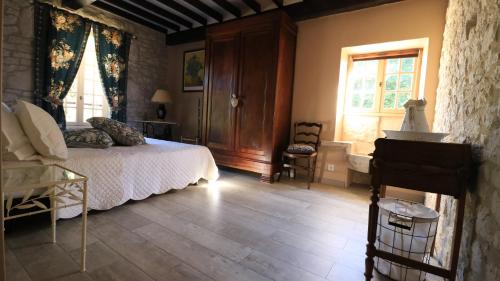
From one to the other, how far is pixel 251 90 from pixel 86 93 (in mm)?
2864

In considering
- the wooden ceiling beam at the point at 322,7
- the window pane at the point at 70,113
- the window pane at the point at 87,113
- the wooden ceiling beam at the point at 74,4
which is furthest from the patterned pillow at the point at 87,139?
the wooden ceiling beam at the point at 322,7

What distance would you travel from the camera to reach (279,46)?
3.44 metres

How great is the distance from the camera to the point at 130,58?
4.82m

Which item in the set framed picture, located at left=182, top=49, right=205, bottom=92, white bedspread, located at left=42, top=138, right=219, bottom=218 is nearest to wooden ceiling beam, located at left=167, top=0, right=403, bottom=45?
framed picture, located at left=182, top=49, right=205, bottom=92

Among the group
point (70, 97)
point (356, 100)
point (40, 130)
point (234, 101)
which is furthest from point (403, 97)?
point (70, 97)

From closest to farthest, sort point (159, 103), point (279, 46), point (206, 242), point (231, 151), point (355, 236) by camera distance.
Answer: point (206, 242), point (355, 236), point (279, 46), point (231, 151), point (159, 103)

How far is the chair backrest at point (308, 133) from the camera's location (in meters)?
3.73

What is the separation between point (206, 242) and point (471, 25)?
2.23 meters

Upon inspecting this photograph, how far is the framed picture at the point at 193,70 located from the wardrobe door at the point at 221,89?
960 mm

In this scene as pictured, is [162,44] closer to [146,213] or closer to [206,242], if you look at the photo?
[146,213]

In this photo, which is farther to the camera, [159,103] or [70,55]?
[159,103]

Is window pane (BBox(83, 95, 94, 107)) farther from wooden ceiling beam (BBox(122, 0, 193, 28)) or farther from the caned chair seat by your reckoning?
the caned chair seat

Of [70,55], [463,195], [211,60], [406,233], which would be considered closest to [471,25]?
[463,195]

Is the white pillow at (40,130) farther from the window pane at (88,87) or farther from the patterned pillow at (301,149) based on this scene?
the window pane at (88,87)
